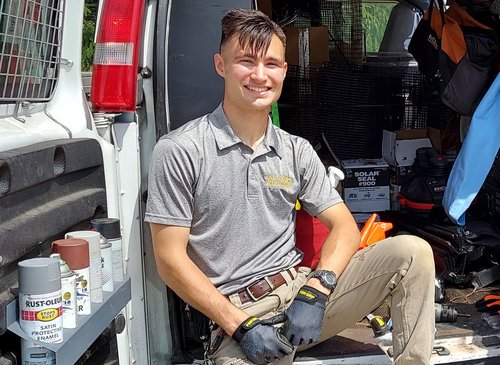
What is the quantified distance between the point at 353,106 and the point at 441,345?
2972 mm

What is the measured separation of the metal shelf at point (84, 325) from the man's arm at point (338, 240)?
835 millimetres

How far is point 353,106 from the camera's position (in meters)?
5.48

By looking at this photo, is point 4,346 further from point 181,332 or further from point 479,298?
point 479,298

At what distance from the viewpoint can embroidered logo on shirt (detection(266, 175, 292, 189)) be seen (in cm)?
253

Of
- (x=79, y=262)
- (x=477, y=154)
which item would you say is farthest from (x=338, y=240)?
(x=79, y=262)

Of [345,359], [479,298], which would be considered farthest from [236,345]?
[479,298]

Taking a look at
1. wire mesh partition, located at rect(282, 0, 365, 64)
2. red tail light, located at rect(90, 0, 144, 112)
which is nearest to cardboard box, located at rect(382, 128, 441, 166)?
wire mesh partition, located at rect(282, 0, 365, 64)

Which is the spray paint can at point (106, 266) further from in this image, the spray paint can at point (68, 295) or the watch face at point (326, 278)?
the watch face at point (326, 278)

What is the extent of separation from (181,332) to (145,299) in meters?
0.21

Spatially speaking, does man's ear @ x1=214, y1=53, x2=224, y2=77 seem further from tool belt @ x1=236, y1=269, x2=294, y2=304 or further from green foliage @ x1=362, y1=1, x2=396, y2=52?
green foliage @ x1=362, y1=1, x2=396, y2=52

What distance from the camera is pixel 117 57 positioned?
7.30ft

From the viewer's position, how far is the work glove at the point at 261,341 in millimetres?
2312

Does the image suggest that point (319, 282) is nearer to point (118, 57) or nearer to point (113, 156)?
point (113, 156)

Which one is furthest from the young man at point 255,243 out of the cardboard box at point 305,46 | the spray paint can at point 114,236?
the cardboard box at point 305,46
